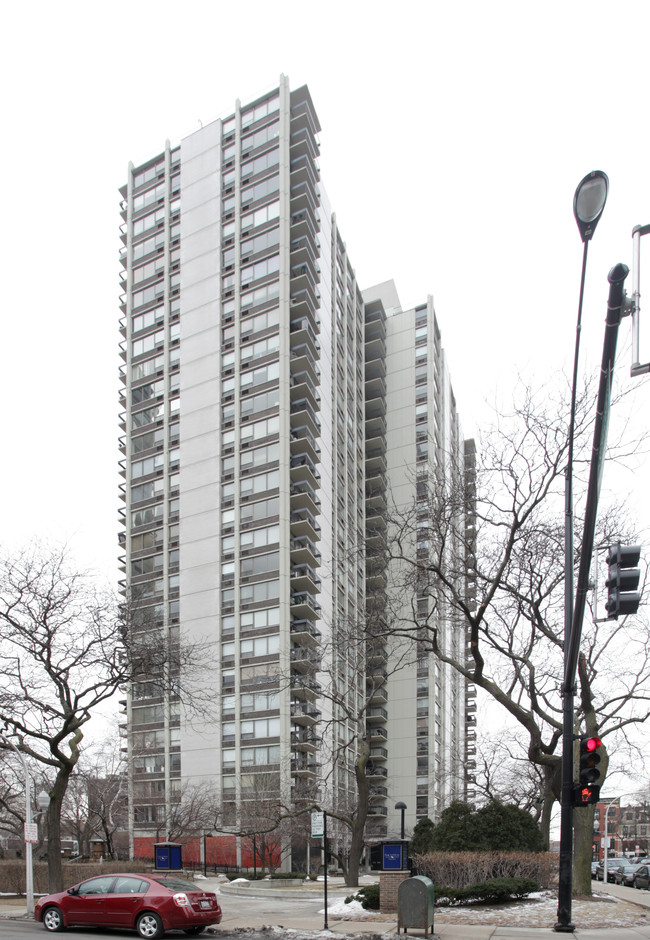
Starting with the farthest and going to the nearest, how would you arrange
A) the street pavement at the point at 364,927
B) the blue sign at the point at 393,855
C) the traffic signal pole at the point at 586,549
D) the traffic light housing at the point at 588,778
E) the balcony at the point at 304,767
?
the balcony at the point at 304,767 < the blue sign at the point at 393,855 < the street pavement at the point at 364,927 < the traffic light housing at the point at 588,778 < the traffic signal pole at the point at 586,549

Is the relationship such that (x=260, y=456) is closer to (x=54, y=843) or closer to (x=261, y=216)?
(x=261, y=216)

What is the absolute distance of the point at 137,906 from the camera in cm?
1605

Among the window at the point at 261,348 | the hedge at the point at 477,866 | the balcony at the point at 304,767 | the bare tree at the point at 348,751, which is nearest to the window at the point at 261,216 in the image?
the window at the point at 261,348

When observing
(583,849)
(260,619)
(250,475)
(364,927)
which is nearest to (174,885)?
(364,927)

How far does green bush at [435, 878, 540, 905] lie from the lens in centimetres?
2039

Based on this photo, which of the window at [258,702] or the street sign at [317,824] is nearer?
the street sign at [317,824]

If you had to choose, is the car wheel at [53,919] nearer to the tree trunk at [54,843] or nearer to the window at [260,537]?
the tree trunk at [54,843]

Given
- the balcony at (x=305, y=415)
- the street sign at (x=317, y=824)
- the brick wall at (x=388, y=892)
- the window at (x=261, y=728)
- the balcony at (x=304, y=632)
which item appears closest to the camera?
the brick wall at (x=388, y=892)

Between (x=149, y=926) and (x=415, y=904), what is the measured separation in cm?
524

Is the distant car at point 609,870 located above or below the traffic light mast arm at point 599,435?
below

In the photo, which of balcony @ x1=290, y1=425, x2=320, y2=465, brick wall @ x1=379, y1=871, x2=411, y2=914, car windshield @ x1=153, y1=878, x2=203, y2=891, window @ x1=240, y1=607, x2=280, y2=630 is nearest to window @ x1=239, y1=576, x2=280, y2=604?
window @ x1=240, y1=607, x2=280, y2=630

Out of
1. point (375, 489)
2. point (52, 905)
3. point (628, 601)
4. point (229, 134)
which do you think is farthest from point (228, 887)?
point (229, 134)

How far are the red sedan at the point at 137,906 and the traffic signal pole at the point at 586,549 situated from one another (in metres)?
7.06

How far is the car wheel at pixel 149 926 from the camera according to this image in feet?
51.6
